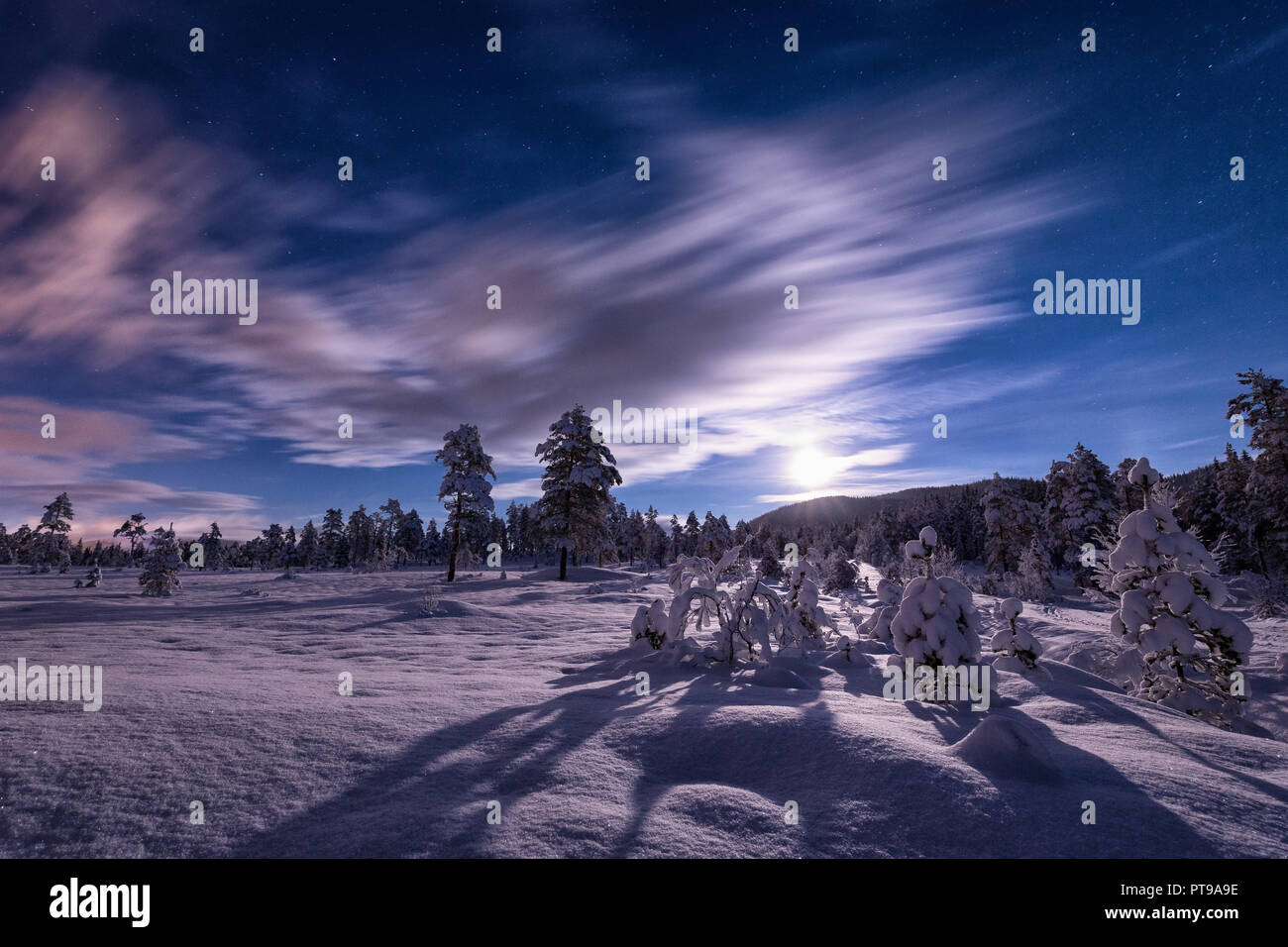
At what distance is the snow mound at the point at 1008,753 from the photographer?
335cm

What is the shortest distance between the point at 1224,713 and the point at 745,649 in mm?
5900

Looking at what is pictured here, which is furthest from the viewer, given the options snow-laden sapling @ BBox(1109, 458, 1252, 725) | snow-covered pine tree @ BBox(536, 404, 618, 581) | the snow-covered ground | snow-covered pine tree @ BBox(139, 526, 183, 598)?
snow-covered pine tree @ BBox(536, 404, 618, 581)

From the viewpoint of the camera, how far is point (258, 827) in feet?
8.47

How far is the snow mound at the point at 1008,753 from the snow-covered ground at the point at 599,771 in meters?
0.01

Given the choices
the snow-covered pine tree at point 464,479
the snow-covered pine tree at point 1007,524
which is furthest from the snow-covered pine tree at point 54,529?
the snow-covered pine tree at point 1007,524

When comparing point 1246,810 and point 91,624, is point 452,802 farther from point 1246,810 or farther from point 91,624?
point 91,624

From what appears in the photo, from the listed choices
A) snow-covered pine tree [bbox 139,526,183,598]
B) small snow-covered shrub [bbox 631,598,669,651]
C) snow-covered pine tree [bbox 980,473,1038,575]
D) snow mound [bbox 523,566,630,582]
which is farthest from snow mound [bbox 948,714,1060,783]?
snow-covered pine tree [bbox 980,473,1038,575]

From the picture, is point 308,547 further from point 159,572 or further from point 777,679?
point 777,679

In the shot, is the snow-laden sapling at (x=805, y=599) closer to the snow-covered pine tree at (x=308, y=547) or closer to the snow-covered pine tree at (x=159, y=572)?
the snow-covered pine tree at (x=159, y=572)

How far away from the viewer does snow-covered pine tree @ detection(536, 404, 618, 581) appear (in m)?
30.8

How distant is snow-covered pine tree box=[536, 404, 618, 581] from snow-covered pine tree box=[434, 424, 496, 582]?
10.9ft

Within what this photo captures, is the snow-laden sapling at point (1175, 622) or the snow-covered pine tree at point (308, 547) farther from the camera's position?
the snow-covered pine tree at point (308, 547)

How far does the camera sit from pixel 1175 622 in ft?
23.1

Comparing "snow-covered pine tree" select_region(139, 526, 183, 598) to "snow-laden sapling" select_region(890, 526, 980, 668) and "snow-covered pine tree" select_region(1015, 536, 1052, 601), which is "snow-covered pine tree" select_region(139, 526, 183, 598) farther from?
"snow-covered pine tree" select_region(1015, 536, 1052, 601)
